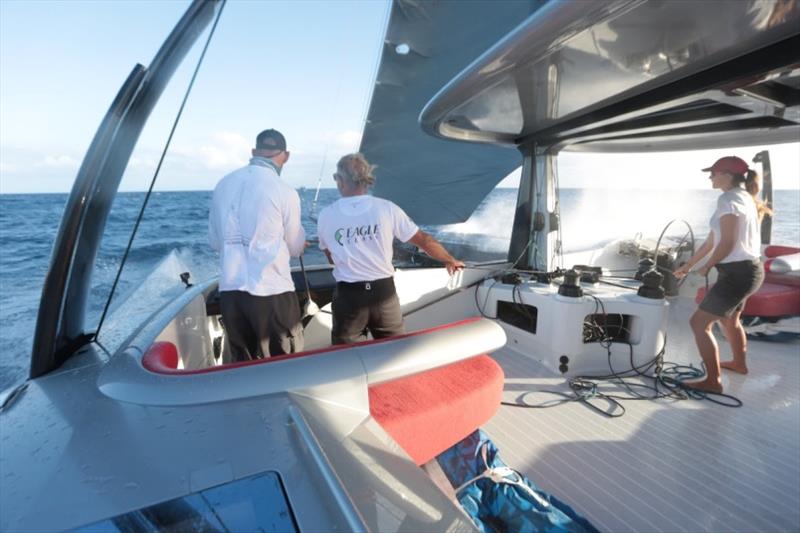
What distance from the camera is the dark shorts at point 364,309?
2029 millimetres

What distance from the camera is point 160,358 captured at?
1035 mm

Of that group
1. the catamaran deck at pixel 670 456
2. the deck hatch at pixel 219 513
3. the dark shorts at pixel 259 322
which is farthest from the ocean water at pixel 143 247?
the catamaran deck at pixel 670 456

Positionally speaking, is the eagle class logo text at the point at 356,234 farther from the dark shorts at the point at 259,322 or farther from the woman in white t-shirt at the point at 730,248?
the woman in white t-shirt at the point at 730,248

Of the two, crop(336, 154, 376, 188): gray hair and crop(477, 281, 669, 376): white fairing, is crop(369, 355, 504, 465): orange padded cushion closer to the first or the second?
crop(336, 154, 376, 188): gray hair

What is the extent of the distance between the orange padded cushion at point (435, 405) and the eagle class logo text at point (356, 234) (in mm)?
941

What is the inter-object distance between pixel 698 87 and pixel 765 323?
10.0 feet

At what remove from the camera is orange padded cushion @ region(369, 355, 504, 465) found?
937 mm

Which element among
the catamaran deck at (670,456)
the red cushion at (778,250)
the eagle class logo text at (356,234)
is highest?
the eagle class logo text at (356,234)

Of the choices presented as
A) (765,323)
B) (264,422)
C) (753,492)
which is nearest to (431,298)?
(753,492)

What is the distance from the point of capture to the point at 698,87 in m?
2.08

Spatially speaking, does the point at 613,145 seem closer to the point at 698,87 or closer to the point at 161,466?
the point at 698,87

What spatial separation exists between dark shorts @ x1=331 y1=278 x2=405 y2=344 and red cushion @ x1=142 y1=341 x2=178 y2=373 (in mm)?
951

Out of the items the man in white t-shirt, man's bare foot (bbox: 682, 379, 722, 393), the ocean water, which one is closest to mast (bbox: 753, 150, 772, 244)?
the ocean water

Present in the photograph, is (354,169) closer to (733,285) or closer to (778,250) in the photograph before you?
(733,285)
